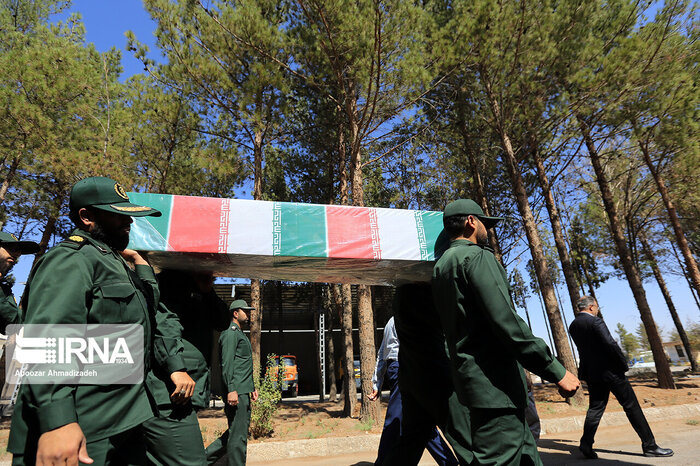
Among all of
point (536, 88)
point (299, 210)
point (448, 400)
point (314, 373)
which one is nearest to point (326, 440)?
point (448, 400)

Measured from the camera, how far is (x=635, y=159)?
12492 mm

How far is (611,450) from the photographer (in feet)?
15.2

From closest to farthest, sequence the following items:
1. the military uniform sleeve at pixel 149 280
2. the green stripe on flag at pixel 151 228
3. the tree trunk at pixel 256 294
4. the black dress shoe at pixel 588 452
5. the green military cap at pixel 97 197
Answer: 1. the green military cap at pixel 97 197
2. the military uniform sleeve at pixel 149 280
3. the green stripe on flag at pixel 151 228
4. the black dress shoe at pixel 588 452
5. the tree trunk at pixel 256 294

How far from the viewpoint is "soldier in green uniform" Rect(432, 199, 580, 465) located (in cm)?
190

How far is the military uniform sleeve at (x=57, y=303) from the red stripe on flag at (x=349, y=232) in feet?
5.59

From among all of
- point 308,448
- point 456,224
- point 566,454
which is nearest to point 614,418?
point 566,454

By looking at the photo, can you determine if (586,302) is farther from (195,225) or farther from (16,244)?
(16,244)

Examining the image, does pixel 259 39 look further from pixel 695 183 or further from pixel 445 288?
pixel 695 183

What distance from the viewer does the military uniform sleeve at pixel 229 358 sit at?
424 centimetres

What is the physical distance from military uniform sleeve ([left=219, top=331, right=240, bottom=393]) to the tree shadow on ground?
3.40 m

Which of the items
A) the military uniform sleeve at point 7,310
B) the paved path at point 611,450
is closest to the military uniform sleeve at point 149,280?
the military uniform sleeve at point 7,310

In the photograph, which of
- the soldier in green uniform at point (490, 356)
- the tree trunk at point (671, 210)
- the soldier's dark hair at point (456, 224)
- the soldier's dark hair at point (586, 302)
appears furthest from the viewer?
the tree trunk at point (671, 210)

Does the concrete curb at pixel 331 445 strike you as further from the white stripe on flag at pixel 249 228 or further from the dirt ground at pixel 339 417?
the white stripe on flag at pixel 249 228

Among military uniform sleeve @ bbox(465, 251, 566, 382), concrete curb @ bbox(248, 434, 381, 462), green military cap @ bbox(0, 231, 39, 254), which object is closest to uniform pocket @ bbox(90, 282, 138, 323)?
military uniform sleeve @ bbox(465, 251, 566, 382)
